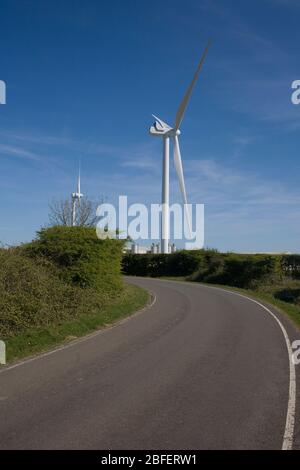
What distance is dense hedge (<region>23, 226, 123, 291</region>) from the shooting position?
19.8 m

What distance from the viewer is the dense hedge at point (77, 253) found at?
1984cm

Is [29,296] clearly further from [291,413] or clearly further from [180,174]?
Answer: [180,174]

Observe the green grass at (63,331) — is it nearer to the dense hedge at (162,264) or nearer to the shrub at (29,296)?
the shrub at (29,296)

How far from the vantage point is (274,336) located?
14.2 meters

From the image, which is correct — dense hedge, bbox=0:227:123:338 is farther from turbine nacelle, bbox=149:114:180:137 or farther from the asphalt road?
turbine nacelle, bbox=149:114:180:137

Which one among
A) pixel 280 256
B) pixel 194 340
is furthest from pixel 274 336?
pixel 280 256

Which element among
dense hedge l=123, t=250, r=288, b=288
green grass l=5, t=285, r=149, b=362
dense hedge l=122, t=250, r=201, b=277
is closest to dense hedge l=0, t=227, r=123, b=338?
green grass l=5, t=285, r=149, b=362

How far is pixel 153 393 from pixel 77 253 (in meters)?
12.5

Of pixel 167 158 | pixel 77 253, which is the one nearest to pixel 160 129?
pixel 167 158

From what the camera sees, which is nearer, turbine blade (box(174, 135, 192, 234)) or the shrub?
the shrub

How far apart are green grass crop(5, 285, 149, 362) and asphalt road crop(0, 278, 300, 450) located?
1.99ft

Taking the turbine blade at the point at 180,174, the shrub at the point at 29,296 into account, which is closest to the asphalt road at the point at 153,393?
the shrub at the point at 29,296

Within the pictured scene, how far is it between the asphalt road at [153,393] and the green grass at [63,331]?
605 mm
